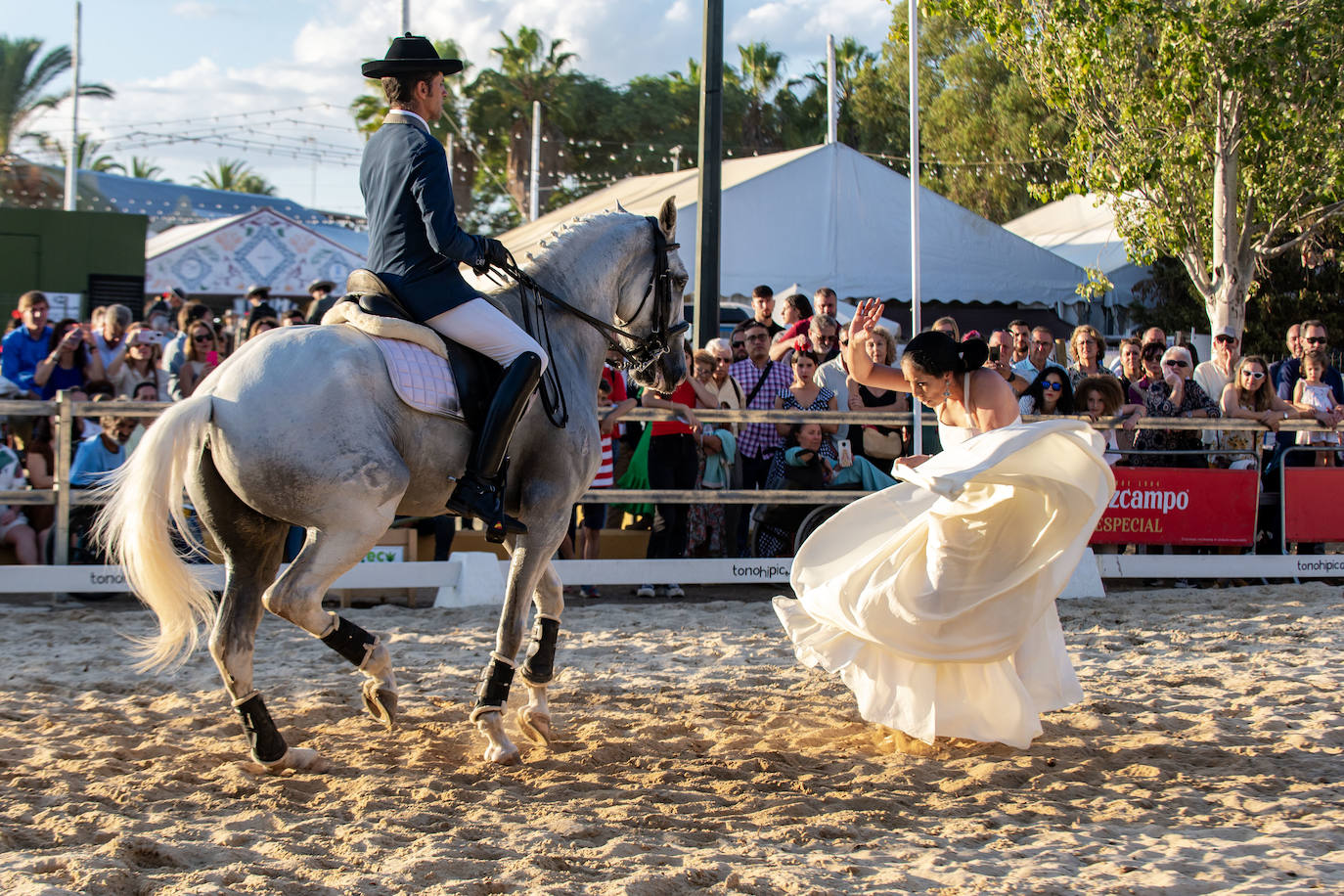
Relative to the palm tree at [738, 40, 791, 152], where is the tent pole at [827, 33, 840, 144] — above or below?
below

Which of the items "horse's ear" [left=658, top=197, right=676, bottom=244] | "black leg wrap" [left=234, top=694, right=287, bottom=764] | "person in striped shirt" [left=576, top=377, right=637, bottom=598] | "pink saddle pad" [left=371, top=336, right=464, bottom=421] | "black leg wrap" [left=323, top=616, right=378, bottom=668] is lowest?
"black leg wrap" [left=234, top=694, right=287, bottom=764]

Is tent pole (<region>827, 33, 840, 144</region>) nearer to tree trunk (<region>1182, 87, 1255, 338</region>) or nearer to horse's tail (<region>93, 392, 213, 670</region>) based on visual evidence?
tree trunk (<region>1182, 87, 1255, 338</region>)

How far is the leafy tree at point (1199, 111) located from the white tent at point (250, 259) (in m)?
11.4

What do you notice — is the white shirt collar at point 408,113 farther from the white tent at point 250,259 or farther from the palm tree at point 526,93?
the palm tree at point 526,93

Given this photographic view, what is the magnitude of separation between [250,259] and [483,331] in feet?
58.0

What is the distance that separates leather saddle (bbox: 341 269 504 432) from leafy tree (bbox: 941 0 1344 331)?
14.5 meters

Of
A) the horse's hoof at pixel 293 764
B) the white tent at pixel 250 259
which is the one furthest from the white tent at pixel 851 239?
the horse's hoof at pixel 293 764

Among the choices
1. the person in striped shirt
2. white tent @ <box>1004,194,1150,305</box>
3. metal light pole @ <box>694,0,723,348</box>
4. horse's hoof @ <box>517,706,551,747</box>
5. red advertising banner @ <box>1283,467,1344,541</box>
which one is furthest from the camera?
white tent @ <box>1004,194,1150,305</box>

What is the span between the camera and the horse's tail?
14.6 ft

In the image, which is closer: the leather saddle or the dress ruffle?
the leather saddle

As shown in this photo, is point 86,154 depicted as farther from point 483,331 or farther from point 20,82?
point 483,331

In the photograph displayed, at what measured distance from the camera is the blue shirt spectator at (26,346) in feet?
32.1

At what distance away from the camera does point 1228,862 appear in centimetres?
397

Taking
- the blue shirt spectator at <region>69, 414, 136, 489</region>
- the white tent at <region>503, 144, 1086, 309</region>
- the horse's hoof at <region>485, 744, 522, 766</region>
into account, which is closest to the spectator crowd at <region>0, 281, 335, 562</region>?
the blue shirt spectator at <region>69, 414, 136, 489</region>
